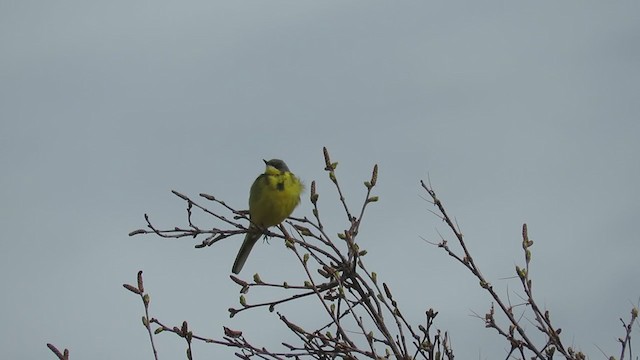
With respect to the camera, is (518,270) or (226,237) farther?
(226,237)

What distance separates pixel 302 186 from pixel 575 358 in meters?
4.69

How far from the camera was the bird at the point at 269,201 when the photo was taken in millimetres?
8523

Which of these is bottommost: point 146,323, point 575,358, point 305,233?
point 575,358

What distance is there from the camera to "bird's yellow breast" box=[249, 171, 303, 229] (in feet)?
28.0

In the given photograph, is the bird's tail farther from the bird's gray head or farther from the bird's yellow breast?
the bird's gray head

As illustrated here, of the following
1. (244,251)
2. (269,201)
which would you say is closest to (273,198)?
(269,201)

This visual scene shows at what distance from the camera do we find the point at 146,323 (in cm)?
471

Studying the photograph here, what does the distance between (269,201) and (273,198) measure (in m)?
0.05

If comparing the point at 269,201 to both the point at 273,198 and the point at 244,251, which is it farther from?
the point at 244,251

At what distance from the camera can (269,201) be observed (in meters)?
8.52

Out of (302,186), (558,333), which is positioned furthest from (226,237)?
(302,186)

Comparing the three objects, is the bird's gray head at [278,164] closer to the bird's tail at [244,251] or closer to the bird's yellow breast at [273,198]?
the bird's yellow breast at [273,198]

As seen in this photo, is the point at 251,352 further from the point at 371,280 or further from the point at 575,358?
the point at 575,358

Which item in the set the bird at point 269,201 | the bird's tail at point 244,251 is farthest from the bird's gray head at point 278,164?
the bird's tail at point 244,251
